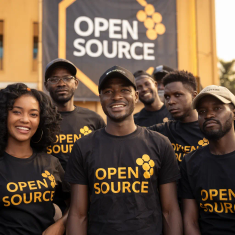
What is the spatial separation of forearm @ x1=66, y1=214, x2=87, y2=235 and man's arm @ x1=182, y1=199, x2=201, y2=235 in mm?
811

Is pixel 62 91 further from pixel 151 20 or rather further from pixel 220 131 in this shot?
pixel 151 20

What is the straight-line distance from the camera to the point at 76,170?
241 cm

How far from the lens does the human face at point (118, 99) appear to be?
249 cm

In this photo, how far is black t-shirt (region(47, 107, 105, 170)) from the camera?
Answer: 3227 mm

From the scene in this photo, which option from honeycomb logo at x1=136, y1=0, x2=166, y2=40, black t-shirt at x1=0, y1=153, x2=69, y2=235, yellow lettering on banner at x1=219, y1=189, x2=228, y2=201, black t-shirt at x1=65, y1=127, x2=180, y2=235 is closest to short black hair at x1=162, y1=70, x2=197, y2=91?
black t-shirt at x1=65, y1=127, x2=180, y2=235

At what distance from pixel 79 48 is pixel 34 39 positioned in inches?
115

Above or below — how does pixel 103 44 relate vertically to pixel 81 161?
above

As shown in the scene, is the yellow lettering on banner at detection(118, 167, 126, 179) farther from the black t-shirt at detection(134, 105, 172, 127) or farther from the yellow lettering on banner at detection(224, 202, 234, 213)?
the black t-shirt at detection(134, 105, 172, 127)

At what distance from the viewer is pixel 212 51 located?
9.61 metres

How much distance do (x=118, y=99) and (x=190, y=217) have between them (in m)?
1.12

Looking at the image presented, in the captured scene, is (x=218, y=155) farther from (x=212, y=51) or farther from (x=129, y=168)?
(x=212, y=51)

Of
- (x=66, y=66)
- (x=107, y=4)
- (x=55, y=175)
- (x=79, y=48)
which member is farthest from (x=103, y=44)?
(x=55, y=175)

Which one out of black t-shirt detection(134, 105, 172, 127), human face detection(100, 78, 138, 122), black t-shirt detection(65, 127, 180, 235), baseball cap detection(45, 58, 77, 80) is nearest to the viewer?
black t-shirt detection(65, 127, 180, 235)

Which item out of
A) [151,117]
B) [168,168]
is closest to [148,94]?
[151,117]
